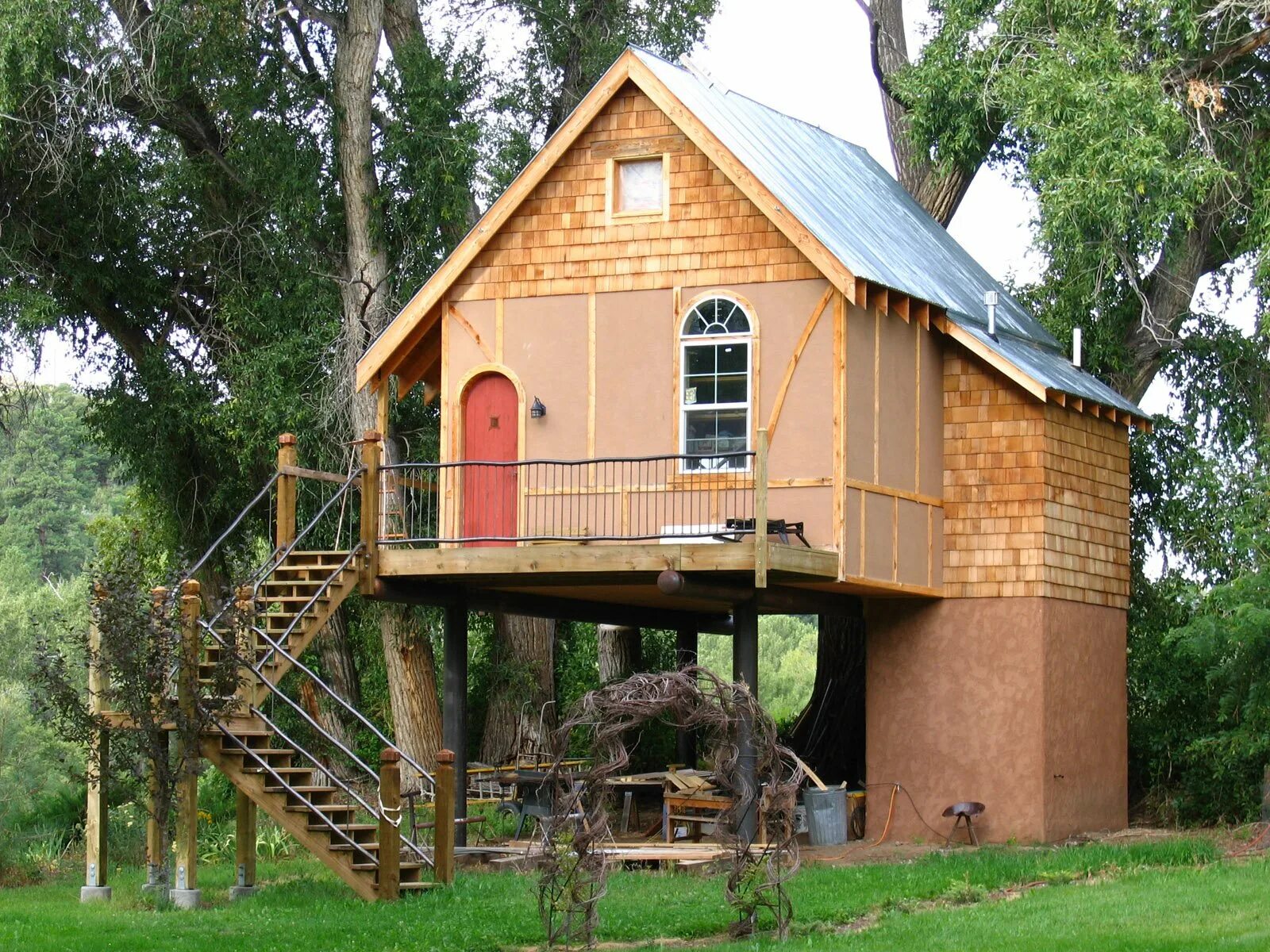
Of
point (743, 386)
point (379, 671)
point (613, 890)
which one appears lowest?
point (613, 890)

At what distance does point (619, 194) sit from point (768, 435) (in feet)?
12.8

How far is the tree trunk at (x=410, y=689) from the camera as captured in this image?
27.8 metres

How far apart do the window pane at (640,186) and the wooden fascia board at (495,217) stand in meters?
0.69

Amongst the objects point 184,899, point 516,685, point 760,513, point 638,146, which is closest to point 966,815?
point 760,513

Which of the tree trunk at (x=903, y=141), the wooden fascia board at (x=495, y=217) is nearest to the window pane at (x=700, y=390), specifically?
the wooden fascia board at (x=495, y=217)

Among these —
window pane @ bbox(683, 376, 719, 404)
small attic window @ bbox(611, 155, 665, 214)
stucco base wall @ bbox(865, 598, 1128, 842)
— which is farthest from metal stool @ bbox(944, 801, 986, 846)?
small attic window @ bbox(611, 155, 665, 214)

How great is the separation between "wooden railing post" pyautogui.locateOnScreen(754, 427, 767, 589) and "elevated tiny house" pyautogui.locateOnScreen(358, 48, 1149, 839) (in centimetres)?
68

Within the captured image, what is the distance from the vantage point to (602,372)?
21.0 metres

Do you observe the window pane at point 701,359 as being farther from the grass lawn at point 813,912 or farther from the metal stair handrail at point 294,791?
the metal stair handrail at point 294,791

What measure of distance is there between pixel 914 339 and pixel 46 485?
49594 millimetres

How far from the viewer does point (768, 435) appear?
18859 millimetres

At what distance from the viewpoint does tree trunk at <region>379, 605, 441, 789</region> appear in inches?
1096

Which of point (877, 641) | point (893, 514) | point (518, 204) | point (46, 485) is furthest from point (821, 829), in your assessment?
point (46, 485)

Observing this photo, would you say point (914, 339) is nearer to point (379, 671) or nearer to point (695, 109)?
point (695, 109)
